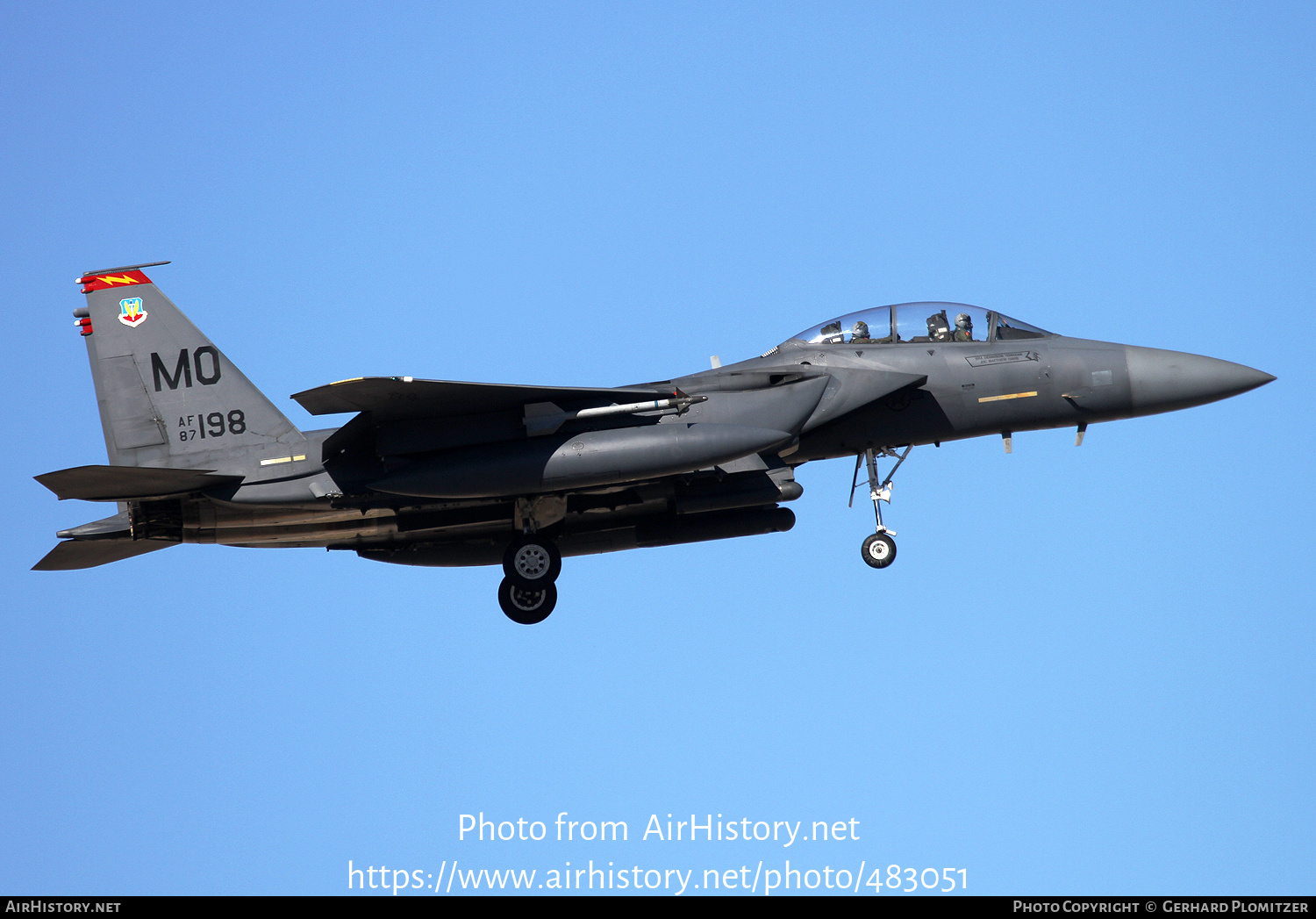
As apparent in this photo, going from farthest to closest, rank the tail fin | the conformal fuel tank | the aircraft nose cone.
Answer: the aircraft nose cone
the tail fin
the conformal fuel tank

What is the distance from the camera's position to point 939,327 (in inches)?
665

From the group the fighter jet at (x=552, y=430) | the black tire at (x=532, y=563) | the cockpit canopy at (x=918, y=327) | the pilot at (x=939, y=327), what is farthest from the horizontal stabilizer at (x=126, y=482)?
the pilot at (x=939, y=327)

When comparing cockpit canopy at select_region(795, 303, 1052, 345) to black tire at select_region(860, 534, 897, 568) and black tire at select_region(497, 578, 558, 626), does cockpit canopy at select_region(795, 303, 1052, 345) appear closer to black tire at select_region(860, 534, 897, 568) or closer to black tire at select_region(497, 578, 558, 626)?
black tire at select_region(860, 534, 897, 568)

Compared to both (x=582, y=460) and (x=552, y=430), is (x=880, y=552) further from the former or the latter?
(x=552, y=430)

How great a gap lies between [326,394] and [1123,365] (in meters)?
9.27

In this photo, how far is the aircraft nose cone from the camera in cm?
1648

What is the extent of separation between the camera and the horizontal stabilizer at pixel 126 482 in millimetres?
14609

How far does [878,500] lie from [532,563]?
4.24 meters

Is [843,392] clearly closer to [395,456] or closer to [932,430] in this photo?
[932,430]

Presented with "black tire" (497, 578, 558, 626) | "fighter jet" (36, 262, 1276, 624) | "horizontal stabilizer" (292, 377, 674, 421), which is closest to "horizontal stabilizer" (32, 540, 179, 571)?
"fighter jet" (36, 262, 1276, 624)

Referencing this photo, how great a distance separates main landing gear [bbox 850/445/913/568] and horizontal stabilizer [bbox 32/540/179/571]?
8330 millimetres

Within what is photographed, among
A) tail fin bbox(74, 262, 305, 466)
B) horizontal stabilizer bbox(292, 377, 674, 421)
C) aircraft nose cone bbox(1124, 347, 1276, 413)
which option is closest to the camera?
horizontal stabilizer bbox(292, 377, 674, 421)

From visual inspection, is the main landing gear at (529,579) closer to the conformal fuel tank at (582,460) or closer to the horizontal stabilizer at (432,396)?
the conformal fuel tank at (582,460)

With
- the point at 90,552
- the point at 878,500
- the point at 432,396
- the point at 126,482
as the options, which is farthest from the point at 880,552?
the point at 90,552
